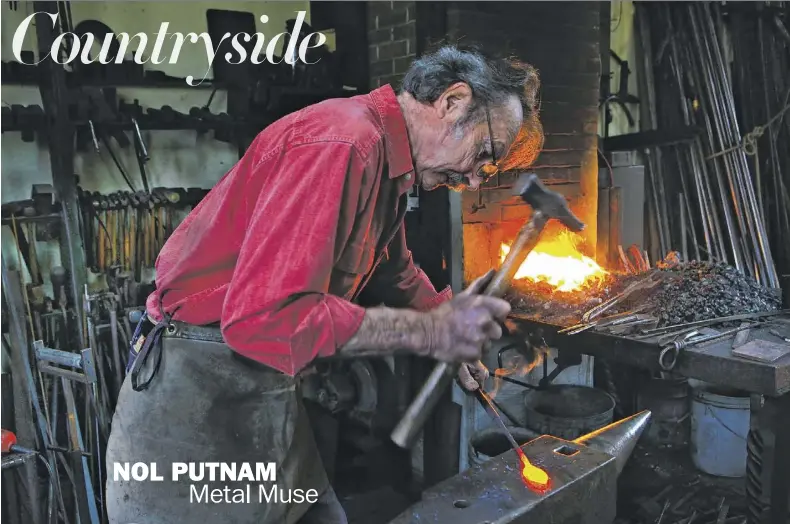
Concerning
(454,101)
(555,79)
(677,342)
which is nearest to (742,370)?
(677,342)

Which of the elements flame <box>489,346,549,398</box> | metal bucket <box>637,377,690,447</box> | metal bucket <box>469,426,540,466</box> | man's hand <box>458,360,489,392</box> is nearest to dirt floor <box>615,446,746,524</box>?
metal bucket <box>637,377,690,447</box>

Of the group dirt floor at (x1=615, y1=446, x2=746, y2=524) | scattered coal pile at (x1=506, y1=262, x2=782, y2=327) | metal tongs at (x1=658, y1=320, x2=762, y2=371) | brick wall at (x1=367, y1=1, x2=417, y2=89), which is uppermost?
brick wall at (x1=367, y1=1, x2=417, y2=89)

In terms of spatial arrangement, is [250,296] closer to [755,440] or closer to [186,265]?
[186,265]

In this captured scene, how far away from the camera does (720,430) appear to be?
3939mm

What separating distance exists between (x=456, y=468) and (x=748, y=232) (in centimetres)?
270

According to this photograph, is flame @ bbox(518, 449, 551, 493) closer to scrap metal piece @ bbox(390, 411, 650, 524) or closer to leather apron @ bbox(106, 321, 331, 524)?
scrap metal piece @ bbox(390, 411, 650, 524)

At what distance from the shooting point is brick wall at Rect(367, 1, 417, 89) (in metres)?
3.71

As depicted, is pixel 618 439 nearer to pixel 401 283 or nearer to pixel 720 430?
pixel 401 283

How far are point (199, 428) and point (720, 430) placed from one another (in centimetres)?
325

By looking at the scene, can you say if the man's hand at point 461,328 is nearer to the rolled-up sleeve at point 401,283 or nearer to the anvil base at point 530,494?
the anvil base at point 530,494

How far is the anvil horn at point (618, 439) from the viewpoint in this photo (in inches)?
87.3

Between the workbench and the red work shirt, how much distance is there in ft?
5.18

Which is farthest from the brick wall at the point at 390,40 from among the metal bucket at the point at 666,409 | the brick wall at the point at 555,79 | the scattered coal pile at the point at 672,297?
the metal bucket at the point at 666,409

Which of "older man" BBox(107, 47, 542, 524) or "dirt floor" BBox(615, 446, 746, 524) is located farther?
"dirt floor" BBox(615, 446, 746, 524)
